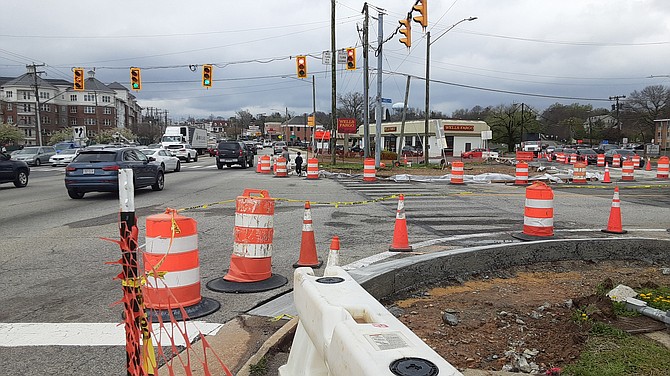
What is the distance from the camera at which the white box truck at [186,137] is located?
4847 centimetres

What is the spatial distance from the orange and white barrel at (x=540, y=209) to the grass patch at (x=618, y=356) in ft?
14.6

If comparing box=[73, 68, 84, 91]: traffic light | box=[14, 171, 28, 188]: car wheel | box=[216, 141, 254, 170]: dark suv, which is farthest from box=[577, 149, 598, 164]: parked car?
box=[14, 171, 28, 188]: car wheel

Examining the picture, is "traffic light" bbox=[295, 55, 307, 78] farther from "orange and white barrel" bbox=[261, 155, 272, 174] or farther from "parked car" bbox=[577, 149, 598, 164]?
"parked car" bbox=[577, 149, 598, 164]

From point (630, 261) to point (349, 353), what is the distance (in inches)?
282

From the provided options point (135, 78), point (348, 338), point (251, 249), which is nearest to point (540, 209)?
point (251, 249)

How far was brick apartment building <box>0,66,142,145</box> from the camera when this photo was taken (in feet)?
314

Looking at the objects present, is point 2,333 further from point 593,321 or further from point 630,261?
point 630,261

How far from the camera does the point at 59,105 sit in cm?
10606

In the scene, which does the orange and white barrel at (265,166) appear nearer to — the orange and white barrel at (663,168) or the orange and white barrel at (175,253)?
the orange and white barrel at (663,168)

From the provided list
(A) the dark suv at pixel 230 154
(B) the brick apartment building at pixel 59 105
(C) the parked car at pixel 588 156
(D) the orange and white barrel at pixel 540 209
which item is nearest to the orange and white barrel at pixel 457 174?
(D) the orange and white barrel at pixel 540 209

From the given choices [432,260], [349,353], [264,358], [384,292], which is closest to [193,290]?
[264,358]

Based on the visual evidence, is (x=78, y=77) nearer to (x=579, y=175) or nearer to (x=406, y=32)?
(x=406, y=32)

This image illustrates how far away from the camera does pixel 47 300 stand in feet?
18.7

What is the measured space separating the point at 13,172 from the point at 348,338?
21367 mm
